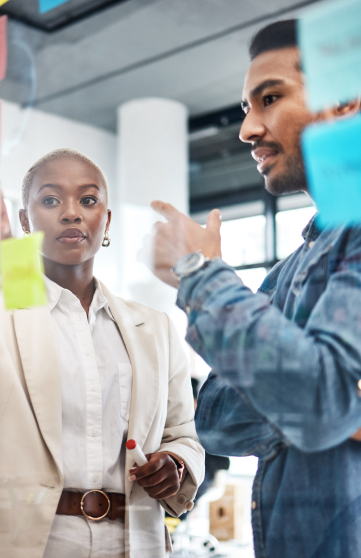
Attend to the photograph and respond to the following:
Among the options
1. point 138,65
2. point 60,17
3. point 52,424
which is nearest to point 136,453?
point 52,424

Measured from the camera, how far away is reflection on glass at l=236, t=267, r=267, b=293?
83cm

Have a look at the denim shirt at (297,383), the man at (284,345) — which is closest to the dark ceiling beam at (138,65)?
the man at (284,345)

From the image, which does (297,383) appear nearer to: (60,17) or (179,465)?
(179,465)

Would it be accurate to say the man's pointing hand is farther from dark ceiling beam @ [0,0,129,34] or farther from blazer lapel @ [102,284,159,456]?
dark ceiling beam @ [0,0,129,34]

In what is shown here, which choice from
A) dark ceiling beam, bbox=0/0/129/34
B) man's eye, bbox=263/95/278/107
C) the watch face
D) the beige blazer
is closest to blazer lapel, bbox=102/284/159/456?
the beige blazer

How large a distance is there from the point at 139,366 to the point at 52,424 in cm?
16

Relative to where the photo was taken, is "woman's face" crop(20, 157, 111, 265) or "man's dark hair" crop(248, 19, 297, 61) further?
"woman's face" crop(20, 157, 111, 265)

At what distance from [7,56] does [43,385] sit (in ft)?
2.57

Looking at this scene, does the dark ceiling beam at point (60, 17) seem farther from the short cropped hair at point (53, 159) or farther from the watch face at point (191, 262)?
the watch face at point (191, 262)

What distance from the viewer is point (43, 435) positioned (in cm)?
87

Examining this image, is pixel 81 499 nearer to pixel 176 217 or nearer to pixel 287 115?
pixel 176 217

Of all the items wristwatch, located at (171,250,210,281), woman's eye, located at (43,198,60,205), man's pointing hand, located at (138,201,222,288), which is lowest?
wristwatch, located at (171,250,210,281)

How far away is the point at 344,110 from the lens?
68cm

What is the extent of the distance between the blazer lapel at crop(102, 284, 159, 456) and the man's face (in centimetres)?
35
